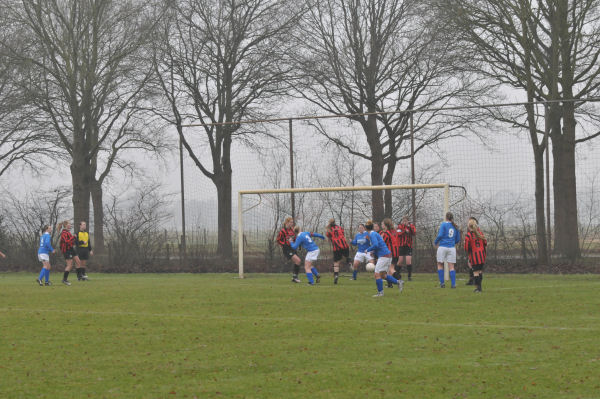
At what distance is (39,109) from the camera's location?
131ft

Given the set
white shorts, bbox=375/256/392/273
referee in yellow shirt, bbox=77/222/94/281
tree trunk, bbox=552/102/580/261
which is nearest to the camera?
white shorts, bbox=375/256/392/273

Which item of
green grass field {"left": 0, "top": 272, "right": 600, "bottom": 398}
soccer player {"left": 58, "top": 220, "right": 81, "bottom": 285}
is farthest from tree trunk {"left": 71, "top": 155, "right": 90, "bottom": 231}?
green grass field {"left": 0, "top": 272, "right": 600, "bottom": 398}

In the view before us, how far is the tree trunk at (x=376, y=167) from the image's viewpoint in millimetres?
Answer: 27766

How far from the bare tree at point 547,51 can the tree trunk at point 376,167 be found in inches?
173

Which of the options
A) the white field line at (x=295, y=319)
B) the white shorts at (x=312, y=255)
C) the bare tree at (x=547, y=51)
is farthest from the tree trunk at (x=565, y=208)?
the white field line at (x=295, y=319)

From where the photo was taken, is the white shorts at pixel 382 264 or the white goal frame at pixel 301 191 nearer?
the white shorts at pixel 382 264

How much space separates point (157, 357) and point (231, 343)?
1.31 meters

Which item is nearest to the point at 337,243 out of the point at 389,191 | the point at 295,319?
the point at 389,191

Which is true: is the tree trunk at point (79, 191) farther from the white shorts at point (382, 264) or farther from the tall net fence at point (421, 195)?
the white shorts at point (382, 264)

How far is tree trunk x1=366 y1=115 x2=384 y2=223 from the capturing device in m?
27.8

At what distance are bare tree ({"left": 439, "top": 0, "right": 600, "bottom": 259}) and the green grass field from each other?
27.5 feet

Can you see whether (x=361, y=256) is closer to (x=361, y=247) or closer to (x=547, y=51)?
(x=361, y=247)

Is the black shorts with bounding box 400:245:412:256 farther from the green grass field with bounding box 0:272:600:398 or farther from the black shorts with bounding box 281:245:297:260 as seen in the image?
the green grass field with bounding box 0:272:600:398

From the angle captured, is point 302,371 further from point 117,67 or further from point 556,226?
point 117,67
